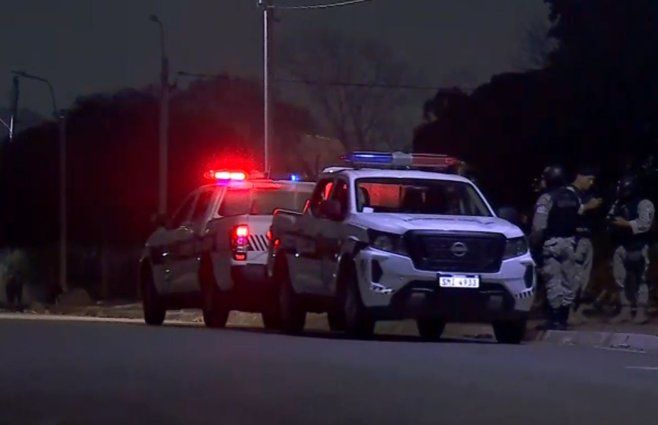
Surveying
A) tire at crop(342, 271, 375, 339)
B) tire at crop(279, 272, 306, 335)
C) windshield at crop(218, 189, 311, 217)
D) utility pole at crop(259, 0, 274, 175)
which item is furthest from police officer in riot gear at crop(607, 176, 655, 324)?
utility pole at crop(259, 0, 274, 175)

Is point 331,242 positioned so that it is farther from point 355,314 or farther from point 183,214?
point 183,214

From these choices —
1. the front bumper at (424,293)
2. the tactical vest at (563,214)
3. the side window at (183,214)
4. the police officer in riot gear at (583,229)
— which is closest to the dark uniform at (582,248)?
the police officer in riot gear at (583,229)

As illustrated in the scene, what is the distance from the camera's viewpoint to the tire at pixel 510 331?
16922 mm

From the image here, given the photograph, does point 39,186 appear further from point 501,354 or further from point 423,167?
point 501,354

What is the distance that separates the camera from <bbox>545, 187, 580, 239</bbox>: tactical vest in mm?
18203

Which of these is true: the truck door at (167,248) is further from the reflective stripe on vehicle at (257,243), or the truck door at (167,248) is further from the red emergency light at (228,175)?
the reflective stripe on vehicle at (257,243)

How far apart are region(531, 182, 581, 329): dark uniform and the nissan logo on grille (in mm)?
2154

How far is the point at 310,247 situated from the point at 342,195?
73cm

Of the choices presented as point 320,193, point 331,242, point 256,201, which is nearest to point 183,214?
point 256,201

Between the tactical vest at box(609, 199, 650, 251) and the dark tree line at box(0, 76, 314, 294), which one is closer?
the tactical vest at box(609, 199, 650, 251)

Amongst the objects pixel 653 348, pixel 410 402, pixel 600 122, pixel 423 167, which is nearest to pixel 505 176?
pixel 600 122

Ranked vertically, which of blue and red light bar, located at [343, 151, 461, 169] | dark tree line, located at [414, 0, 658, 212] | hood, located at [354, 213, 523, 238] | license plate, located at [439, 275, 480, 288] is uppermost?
dark tree line, located at [414, 0, 658, 212]

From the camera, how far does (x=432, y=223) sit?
651 inches

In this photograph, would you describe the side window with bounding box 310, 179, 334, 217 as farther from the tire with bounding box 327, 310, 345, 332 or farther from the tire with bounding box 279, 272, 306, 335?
the tire with bounding box 327, 310, 345, 332
